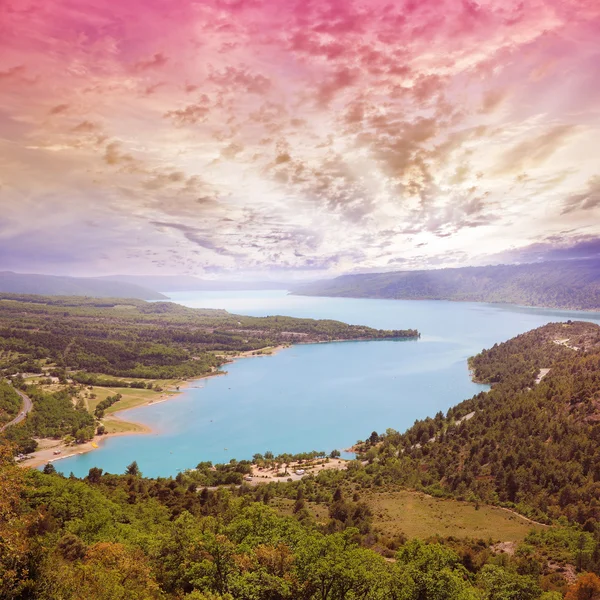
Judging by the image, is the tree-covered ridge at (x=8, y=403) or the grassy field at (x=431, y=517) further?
the tree-covered ridge at (x=8, y=403)

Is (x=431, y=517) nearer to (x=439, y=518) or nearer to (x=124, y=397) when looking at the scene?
(x=439, y=518)

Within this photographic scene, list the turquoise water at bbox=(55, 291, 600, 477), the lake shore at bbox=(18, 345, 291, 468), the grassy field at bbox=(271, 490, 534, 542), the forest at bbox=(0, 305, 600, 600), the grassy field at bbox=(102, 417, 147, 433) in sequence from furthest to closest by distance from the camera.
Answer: the grassy field at bbox=(102, 417, 147, 433) < the turquoise water at bbox=(55, 291, 600, 477) < the lake shore at bbox=(18, 345, 291, 468) < the grassy field at bbox=(271, 490, 534, 542) < the forest at bbox=(0, 305, 600, 600)

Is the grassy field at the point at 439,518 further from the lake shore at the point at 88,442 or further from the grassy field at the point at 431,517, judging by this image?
the lake shore at the point at 88,442

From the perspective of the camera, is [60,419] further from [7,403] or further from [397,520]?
[397,520]

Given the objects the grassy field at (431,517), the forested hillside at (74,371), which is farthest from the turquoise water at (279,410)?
the grassy field at (431,517)

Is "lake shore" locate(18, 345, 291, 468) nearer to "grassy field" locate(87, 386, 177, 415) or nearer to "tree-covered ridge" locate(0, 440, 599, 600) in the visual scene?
"grassy field" locate(87, 386, 177, 415)

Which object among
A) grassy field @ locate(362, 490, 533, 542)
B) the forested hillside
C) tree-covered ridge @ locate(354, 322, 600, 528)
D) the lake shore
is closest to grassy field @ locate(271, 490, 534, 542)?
grassy field @ locate(362, 490, 533, 542)
